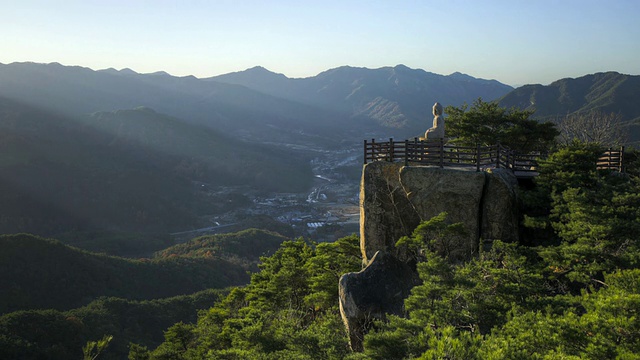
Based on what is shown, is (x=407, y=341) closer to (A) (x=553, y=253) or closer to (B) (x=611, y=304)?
(B) (x=611, y=304)

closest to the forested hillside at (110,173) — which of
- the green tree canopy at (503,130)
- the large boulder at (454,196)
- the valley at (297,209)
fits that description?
the valley at (297,209)

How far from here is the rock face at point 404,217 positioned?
19.3 m

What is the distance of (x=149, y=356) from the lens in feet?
91.7

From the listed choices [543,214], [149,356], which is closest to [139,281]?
[149,356]

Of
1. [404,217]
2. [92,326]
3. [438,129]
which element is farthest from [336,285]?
[92,326]

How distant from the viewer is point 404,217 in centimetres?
2230

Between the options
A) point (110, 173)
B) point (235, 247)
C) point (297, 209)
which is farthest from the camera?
point (110, 173)

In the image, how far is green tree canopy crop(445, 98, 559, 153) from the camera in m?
29.2

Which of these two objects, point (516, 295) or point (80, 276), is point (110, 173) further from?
point (516, 295)

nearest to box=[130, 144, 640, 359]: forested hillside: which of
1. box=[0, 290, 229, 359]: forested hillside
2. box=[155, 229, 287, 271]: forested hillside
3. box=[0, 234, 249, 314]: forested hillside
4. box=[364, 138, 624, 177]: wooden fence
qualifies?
box=[364, 138, 624, 177]: wooden fence

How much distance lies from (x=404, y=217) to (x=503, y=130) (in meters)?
11.7

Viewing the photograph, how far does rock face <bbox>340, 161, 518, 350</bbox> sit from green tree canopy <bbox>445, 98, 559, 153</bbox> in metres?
8.32

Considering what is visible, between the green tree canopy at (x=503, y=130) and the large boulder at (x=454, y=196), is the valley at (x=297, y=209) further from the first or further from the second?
the large boulder at (x=454, y=196)

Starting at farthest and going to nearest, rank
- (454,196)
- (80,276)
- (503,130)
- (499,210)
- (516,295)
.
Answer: (80,276) < (503,130) < (454,196) < (499,210) < (516,295)
